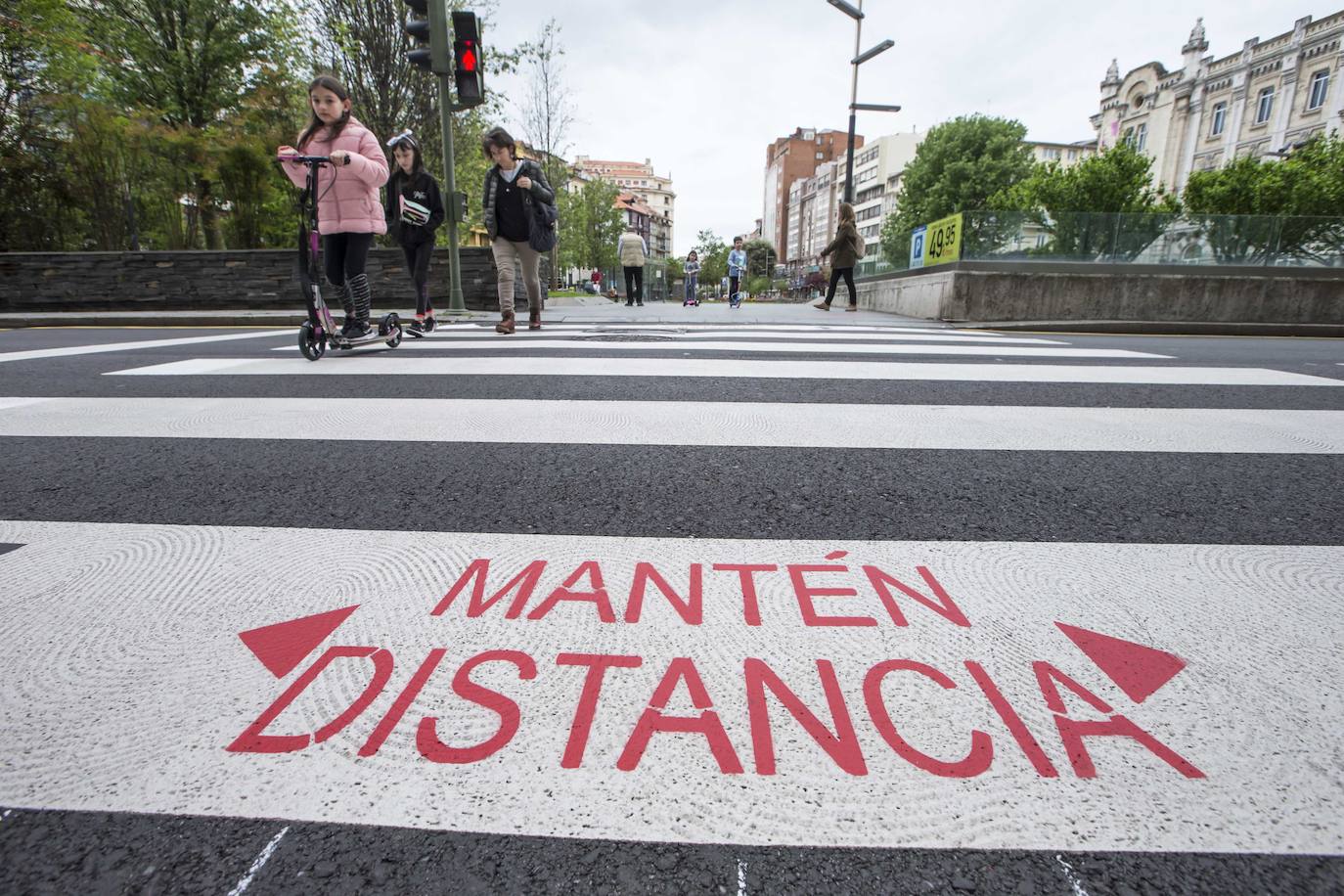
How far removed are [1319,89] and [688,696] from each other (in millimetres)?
53124

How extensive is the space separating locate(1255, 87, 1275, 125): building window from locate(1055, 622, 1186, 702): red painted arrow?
176 ft

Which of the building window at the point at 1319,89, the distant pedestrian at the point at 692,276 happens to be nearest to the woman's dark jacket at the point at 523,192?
the distant pedestrian at the point at 692,276

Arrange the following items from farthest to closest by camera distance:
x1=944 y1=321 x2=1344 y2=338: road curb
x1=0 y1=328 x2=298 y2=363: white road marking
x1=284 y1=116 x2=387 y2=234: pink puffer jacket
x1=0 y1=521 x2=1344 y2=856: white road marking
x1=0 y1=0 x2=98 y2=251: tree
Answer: x1=0 y1=0 x2=98 y2=251: tree → x1=944 y1=321 x2=1344 y2=338: road curb → x1=0 y1=328 x2=298 y2=363: white road marking → x1=284 y1=116 x2=387 y2=234: pink puffer jacket → x1=0 y1=521 x2=1344 y2=856: white road marking

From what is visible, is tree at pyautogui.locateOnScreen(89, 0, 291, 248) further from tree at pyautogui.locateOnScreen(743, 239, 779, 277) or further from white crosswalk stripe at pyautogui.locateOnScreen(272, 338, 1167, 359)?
tree at pyautogui.locateOnScreen(743, 239, 779, 277)

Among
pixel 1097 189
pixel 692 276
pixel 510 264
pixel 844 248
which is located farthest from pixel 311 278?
pixel 1097 189

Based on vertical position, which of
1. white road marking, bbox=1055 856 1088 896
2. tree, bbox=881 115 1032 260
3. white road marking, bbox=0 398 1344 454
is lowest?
white road marking, bbox=1055 856 1088 896

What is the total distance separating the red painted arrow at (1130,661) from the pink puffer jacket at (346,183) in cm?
524

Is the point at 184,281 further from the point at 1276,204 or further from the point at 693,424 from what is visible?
the point at 1276,204

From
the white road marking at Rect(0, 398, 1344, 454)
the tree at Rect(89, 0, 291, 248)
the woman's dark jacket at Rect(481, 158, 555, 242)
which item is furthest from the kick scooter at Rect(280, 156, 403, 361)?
the tree at Rect(89, 0, 291, 248)

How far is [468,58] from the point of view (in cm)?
853

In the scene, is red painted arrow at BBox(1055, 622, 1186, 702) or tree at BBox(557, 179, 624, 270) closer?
red painted arrow at BBox(1055, 622, 1186, 702)

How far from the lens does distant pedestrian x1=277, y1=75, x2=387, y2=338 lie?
→ 489 cm

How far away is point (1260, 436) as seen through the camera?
9.62ft

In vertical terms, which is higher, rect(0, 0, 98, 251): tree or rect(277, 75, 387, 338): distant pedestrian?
rect(0, 0, 98, 251): tree
